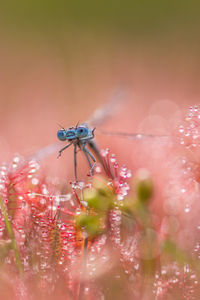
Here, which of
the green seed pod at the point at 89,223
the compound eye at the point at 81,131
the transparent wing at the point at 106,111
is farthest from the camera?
the transparent wing at the point at 106,111

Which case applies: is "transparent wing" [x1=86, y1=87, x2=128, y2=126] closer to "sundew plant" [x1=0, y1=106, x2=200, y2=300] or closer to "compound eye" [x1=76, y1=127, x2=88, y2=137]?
"compound eye" [x1=76, y1=127, x2=88, y2=137]

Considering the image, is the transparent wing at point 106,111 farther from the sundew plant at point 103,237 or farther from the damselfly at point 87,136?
the sundew plant at point 103,237

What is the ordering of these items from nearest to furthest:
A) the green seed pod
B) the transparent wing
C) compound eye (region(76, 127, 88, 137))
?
the green seed pod → compound eye (region(76, 127, 88, 137)) → the transparent wing

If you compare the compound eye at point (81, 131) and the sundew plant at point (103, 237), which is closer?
the sundew plant at point (103, 237)

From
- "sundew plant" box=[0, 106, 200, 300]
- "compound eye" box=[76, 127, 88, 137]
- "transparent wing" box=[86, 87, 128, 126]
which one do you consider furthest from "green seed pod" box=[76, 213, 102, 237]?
"transparent wing" box=[86, 87, 128, 126]

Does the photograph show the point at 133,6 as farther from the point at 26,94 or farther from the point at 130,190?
the point at 130,190

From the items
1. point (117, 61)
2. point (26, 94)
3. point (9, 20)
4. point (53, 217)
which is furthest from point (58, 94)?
point (53, 217)

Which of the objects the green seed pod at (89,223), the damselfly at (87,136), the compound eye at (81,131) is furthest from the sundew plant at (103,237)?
the compound eye at (81,131)

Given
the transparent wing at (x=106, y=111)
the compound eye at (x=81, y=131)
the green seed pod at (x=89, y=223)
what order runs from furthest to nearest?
1. the transparent wing at (x=106, y=111)
2. the compound eye at (x=81, y=131)
3. the green seed pod at (x=89, y=223)
